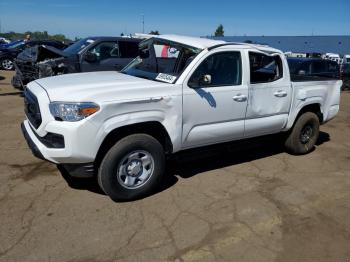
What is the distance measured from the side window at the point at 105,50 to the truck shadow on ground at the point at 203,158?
4978mm

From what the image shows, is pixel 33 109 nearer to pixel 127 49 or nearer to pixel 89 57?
pixel 89 57

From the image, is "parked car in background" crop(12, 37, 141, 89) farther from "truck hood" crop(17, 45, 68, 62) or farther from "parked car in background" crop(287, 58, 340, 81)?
"parked car in background" crop(287, 58, 340, 81)

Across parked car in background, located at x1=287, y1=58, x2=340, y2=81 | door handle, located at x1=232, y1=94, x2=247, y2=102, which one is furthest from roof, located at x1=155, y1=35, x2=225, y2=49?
parked car in background, located at x1=287, y1=58, x2=340, y2=81

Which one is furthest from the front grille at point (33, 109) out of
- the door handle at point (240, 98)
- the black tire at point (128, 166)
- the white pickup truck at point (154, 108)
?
the door handle at point (240, 98)

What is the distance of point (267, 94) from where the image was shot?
534 cm

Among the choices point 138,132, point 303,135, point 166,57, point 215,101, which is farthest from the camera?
point 303,135

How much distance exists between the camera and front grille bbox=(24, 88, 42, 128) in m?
4.05

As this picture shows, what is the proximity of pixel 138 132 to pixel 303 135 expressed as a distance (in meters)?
3.36

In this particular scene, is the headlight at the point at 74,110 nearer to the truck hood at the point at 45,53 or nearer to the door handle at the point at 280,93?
the door handle at the point at 280,93

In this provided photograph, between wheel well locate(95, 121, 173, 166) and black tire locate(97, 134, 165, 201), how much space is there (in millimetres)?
109

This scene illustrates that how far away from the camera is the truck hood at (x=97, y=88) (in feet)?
12.7

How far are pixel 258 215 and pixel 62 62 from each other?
6820 mm

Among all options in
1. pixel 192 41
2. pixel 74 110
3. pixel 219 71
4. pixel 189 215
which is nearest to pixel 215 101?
pixel 219 71

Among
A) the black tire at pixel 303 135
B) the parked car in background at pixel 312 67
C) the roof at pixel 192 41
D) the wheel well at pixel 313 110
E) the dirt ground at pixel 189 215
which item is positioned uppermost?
the roof at pixel 192 41
